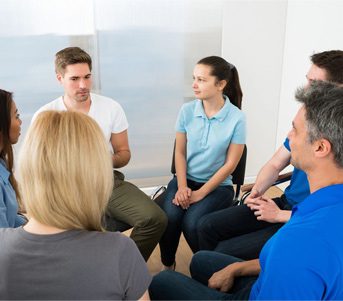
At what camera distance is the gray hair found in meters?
1.05

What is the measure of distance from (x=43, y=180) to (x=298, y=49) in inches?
105

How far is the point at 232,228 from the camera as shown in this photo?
1799 mm

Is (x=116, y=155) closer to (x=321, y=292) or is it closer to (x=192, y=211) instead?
(x=192, y=211)

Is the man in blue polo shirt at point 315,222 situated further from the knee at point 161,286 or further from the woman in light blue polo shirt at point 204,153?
the woman in light blue polo shirt at point 204,153

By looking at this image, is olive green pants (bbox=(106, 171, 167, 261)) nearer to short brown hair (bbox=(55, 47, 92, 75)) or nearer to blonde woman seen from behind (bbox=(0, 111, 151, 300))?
short brown hair (bbox=(55, 47, 92, 75))

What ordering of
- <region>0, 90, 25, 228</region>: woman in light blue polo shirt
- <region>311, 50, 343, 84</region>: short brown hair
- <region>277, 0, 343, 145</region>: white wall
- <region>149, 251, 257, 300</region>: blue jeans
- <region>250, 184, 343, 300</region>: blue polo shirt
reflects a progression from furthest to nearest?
<region>277, 0, 343, 145</region>: white wall
<region>311, 50, 343, 84</region>: short brown hair
<region>0, 90, 25, 228</region>: woman in light blue polo shirt
<region>149, 251, 257, 300</region>: blue jeans
<region>250, 184, 343, 300</region>: blue polo shirt

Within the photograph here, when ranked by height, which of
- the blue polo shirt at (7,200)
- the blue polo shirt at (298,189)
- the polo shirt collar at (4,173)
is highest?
the polo shirt collar at (4,173)

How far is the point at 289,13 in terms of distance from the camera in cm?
309

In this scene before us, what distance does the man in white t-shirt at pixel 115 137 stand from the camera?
1.88 metres

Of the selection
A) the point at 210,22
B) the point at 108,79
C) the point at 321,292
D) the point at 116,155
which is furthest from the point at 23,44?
the point at 321,292

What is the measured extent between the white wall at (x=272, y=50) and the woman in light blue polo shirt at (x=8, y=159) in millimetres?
1989

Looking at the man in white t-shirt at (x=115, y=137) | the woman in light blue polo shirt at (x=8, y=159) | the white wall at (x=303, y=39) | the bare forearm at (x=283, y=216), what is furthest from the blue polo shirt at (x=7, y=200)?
the white wall at (x=303, y=39)

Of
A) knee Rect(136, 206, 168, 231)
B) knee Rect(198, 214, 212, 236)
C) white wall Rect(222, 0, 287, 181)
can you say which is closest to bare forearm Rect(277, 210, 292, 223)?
knee Rect(198, 214, 212, 236)

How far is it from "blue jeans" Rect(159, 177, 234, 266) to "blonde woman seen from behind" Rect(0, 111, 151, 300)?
1022mm
